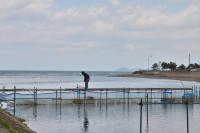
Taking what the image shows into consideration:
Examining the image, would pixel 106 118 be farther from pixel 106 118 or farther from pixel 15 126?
pixel 15 126

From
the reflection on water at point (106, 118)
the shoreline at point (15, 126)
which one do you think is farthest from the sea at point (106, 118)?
the shoreline at point (15, 126)

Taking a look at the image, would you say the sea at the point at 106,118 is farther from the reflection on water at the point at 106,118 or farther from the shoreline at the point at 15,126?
the shoreline at the point at 15,126

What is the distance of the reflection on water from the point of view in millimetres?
32475

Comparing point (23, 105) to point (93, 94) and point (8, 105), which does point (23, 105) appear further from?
point (93, 94)

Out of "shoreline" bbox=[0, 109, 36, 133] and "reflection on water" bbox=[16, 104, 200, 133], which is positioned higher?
"shoreline" bbox=[0, 109, 36, 133]

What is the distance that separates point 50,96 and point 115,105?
277 inches

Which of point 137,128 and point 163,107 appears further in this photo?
point 163,107

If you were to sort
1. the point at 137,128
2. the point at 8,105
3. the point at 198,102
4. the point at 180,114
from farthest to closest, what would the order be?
the point at 198,102
the point at 8,105
the point at 180,114
the point at 137,128

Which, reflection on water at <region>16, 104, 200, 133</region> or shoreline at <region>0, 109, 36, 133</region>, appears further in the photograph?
reflection on water at <region>16, 104, 200, 133</region>

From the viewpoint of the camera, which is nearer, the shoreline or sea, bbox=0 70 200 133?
the shoreline

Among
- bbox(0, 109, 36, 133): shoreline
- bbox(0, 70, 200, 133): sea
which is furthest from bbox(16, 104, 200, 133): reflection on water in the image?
bbox(0, 109, 36, 133): shoreline

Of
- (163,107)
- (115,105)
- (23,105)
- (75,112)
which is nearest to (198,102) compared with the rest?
(163,107)

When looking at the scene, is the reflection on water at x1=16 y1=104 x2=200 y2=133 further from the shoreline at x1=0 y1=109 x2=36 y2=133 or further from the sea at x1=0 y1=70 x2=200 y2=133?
the shoreline at x1=0 y1=109 x2=36 y2=133

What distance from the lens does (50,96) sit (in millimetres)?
50406
